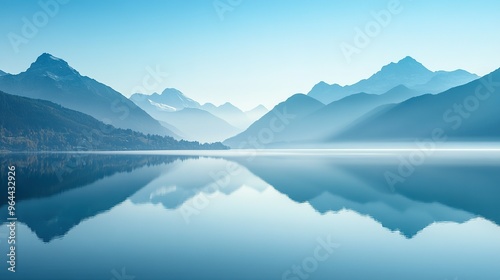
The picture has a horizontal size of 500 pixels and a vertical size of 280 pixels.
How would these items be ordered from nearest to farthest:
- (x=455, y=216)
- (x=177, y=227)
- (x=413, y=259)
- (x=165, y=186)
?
(x=413, y=259)
(x=177, y=227)
(x=455, y=216)
(x=165, y=186)

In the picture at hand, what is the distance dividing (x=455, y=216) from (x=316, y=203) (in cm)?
1907

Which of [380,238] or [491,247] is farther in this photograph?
[380,238]

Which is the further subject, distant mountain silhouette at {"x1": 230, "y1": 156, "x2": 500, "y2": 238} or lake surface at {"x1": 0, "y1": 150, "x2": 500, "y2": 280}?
distant mountain silhouette at {"x1": 230, "y1": 156, "x2": 500, "y2": 238}

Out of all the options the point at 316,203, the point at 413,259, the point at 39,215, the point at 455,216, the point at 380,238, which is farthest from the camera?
the point at 316,203

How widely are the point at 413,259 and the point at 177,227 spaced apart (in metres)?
23.7

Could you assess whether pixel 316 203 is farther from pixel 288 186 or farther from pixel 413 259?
pixel 413 259

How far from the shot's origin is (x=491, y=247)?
3178 cm

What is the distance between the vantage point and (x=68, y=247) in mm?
29750

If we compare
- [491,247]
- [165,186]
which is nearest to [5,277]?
[491,247]

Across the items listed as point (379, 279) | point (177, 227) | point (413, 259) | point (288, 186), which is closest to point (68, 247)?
point (177, 227)

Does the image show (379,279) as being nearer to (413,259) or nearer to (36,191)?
(413,259)

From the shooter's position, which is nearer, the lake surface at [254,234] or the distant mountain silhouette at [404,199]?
the lake surface at [254,234]

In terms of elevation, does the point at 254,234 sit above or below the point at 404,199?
below

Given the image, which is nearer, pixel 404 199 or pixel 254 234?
pixel 254 234
